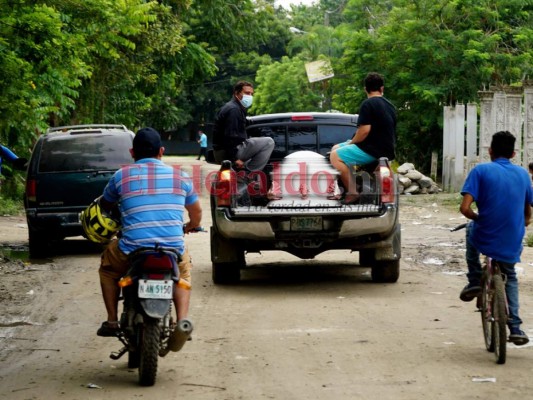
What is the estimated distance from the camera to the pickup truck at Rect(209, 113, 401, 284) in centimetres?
1202

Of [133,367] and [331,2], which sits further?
[331,2]

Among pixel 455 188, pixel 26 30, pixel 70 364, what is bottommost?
pixel 455 188

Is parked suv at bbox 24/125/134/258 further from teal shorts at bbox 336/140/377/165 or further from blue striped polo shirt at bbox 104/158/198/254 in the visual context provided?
blue striped polo shirt at bbox 104/158/198/254

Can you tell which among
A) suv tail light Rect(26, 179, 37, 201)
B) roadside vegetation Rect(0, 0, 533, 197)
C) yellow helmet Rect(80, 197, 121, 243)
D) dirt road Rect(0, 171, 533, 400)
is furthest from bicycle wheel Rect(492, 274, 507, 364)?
roadside vegetation Rect(0, 0, 533, 197)

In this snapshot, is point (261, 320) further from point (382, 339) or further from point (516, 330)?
point (516, 330)

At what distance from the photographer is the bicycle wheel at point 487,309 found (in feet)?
27.3

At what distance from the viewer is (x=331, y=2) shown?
400ft

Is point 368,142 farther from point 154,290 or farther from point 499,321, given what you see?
point 154,290

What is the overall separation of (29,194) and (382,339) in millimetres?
8813

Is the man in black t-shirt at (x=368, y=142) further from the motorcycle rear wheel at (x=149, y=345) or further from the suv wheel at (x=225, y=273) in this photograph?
the motorcycle rear wheel at (x=149, y=345)

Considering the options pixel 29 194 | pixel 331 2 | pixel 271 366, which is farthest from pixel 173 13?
pixel 331 2

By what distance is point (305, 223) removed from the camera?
12.0 metres

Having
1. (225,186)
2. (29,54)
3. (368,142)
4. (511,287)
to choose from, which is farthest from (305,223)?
(29,54)

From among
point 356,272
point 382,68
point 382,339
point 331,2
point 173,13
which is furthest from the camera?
point 331,2
